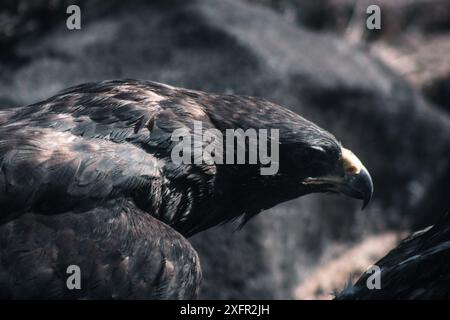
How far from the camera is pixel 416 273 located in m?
4.20

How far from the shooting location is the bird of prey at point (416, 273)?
406 centimetres

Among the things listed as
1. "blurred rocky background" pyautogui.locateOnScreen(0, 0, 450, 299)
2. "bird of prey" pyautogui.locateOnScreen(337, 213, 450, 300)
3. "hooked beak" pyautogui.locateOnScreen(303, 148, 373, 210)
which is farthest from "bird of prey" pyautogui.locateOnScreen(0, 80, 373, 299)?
"blurred rocky background" pyautogui.locateOnScreen(0, 0, 450, 299)

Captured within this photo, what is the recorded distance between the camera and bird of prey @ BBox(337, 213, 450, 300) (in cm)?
406

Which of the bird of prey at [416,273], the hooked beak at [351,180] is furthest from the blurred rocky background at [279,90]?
the bird of prey at [416,273]

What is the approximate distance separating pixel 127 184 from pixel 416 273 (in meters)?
1.47

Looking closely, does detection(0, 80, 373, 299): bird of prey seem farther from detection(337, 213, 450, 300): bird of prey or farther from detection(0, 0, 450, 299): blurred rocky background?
detection(0, 0, 450, 299): blurred rocky background

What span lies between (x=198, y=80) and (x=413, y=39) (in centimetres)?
464

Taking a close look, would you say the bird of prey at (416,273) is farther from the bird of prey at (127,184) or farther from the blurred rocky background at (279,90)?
the blurred rocky background at (279,90)

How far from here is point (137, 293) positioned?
4.33 metres

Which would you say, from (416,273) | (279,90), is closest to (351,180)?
(416,273)

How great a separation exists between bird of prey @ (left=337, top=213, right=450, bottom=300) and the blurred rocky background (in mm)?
2642

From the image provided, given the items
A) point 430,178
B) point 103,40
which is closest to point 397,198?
point 430,178

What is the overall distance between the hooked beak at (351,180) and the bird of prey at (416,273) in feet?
1.83
